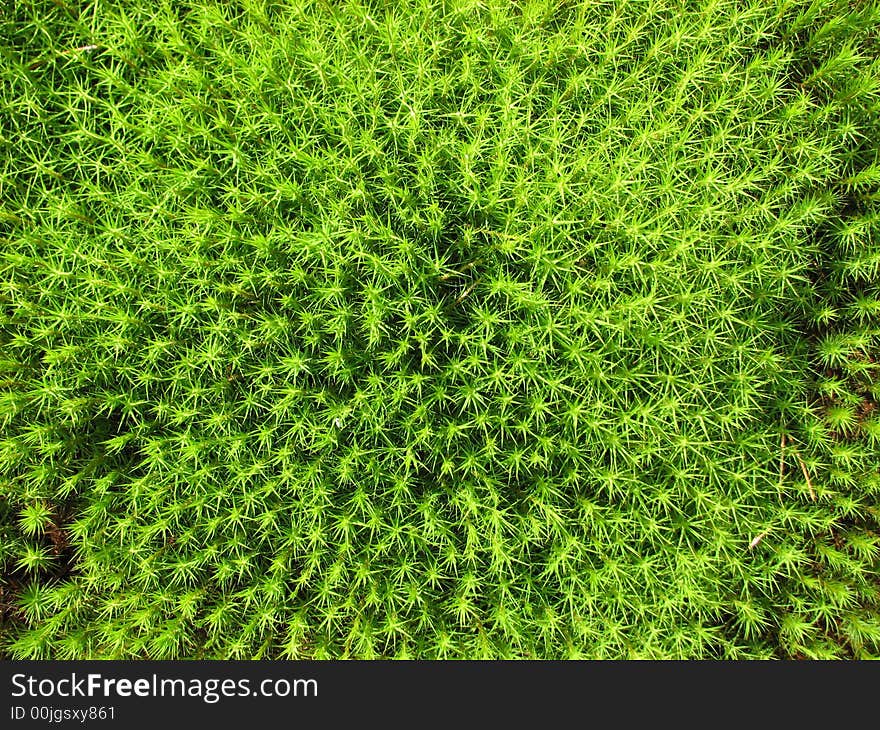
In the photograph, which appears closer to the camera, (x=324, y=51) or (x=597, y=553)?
(x=324, y=51)

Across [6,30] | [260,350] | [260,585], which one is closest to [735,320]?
[260,350]

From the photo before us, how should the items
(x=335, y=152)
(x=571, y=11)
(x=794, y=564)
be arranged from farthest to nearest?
(x=794, y=564) → (x=571, y=11) → (x=335, y=152)

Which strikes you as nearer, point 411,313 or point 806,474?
point 411,313

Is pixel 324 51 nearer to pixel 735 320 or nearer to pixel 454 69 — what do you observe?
pixel 454 69

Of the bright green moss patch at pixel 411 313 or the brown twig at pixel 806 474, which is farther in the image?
the brown twig at pixel 806 474

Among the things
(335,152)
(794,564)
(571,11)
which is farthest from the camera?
(794,564)

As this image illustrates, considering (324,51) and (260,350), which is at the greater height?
(324,51)

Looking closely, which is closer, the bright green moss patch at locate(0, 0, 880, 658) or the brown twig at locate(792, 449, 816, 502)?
the bright green moss patch at locate(0, 0, 880, 658)

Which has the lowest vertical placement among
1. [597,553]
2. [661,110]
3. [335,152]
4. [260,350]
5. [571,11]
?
[597,553]
